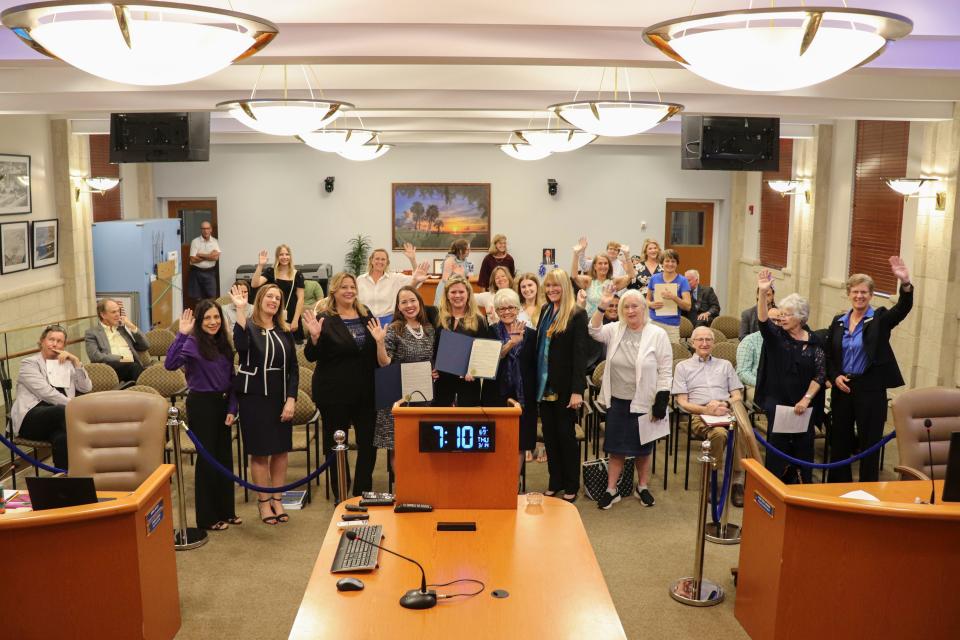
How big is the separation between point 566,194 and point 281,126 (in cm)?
1239

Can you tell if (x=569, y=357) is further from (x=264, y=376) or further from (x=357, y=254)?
(x=357, y=254)

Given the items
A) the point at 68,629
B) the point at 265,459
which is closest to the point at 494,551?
the point at 68,629

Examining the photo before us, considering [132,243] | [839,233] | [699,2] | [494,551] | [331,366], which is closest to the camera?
[494,551]

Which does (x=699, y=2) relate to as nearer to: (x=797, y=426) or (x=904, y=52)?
→ (x=904, y=52)

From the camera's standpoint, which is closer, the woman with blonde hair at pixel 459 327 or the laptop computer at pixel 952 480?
the laptop computer at pixel 952 480

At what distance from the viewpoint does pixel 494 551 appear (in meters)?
3.94

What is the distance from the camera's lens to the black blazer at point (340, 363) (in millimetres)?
6234

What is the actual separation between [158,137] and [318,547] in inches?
219

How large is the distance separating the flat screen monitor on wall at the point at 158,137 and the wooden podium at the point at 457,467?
6190mm

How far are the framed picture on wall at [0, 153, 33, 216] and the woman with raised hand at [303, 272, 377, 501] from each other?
6.55 m

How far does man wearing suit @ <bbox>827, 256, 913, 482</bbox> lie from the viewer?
655 centimetres

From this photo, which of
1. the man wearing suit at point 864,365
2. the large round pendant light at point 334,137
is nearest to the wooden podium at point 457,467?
the man wearing suit at point 864,365

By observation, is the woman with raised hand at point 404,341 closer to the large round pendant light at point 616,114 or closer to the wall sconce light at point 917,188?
the large round pendant light at point 616,114

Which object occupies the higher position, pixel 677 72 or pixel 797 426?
pixel 677 72
